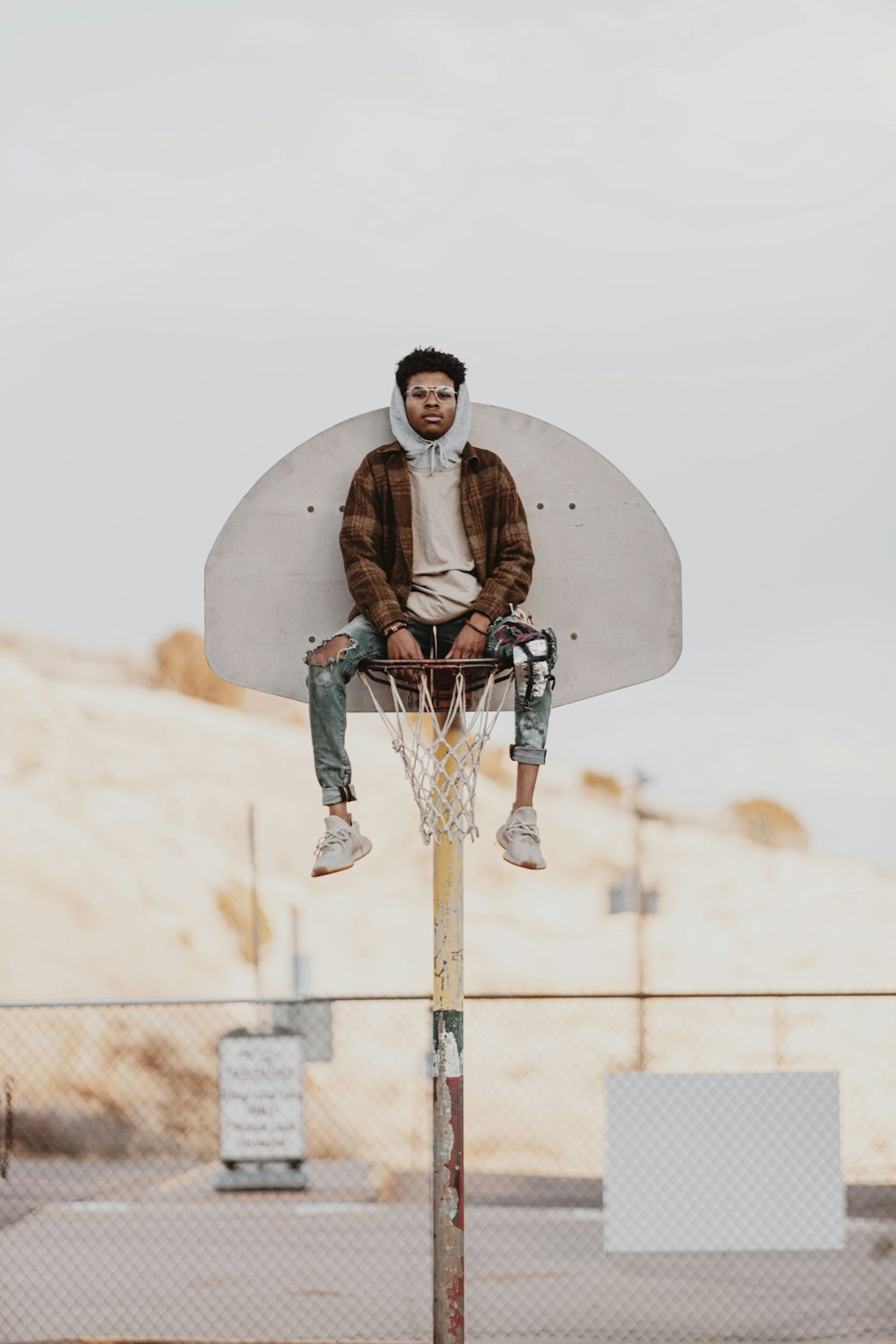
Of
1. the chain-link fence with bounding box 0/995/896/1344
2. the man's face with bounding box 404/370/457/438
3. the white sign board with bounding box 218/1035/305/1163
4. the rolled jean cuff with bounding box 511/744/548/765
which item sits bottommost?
the chain-link fence with bounding box 0/995/896/1344

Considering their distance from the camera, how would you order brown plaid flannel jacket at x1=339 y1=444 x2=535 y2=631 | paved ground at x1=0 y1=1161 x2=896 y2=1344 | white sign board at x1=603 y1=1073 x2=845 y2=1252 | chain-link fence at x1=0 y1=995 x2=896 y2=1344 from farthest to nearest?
chain-link fence at x1=0 y1=995 x2=896 y2=1344
paved ground at x1=0 y1=1161 x2=896 y2=1344
white sign board at x1=603 y1=1073 x2=845 y2=1252
brown plaid flannel jacket at x1=339 y1=444 x2=535 y2=631

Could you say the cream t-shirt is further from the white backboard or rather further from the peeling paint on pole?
the peeling paint on pole

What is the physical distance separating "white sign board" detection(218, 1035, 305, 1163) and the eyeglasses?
9.72 meters

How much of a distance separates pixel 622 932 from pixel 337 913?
782 cm

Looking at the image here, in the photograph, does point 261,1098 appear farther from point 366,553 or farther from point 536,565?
point 366,553

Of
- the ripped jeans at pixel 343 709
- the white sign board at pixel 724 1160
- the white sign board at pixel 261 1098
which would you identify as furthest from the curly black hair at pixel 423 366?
the white sign board at pixel 261 1098

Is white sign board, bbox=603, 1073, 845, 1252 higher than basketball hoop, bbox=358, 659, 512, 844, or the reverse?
basketball hoop, bbox=358, 659, 512, 844

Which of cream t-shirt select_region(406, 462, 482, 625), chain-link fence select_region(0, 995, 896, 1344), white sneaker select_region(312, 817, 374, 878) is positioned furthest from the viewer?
chain-link fence select_region(0, 995, 896, 1344)

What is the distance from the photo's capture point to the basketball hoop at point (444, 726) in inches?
233

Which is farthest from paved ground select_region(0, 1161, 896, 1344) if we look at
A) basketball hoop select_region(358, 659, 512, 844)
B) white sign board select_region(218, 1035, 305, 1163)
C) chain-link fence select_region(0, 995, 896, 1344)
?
basketball hoop select_region(358, 659, 512, 844)

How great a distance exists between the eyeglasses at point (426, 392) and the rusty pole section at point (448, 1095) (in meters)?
1.70

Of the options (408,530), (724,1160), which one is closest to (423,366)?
(408,530)

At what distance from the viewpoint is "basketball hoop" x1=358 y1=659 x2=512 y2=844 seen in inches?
233

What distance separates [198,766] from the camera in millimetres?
52344
